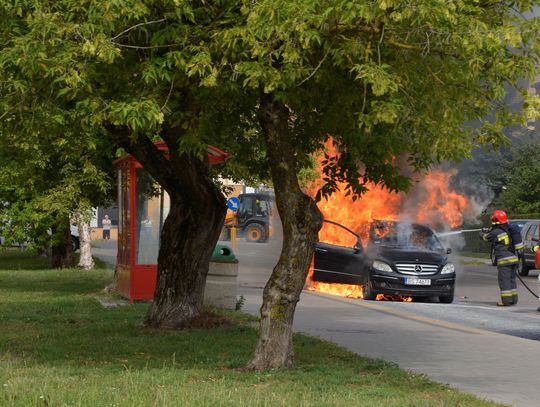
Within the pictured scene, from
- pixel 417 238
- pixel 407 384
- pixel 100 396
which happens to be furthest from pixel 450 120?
pixel 417 238

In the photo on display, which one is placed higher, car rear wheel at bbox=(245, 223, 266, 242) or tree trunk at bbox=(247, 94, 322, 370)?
car rear wheel at bbox=(245, 223, 266, 242)

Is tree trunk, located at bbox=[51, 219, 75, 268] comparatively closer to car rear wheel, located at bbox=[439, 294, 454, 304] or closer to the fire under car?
the fire under car

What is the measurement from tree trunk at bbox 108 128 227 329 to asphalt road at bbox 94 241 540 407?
176 centimetres

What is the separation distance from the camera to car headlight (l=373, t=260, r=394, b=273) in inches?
817

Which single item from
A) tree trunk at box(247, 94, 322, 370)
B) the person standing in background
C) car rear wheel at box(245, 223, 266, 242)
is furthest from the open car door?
the person standing in background

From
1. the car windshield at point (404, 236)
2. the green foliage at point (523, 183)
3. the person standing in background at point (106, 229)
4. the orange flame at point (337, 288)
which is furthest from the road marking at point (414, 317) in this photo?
the person standing in background at point (106, 229)

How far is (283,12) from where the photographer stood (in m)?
9.16

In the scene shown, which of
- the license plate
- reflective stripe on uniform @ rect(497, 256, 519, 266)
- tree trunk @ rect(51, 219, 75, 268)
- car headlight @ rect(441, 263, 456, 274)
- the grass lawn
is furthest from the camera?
tree trunk @ rect(51, 219, 75, 268)

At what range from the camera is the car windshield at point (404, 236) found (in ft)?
71.5

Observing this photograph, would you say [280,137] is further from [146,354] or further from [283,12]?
[146,354]

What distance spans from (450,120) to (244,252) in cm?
3712

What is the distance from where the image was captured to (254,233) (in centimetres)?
5750

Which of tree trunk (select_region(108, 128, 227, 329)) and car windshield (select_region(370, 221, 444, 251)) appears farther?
car windshield (select_region(370, 221, 444, 251))

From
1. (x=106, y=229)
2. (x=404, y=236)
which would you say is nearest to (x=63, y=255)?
(x=404, y=236)
